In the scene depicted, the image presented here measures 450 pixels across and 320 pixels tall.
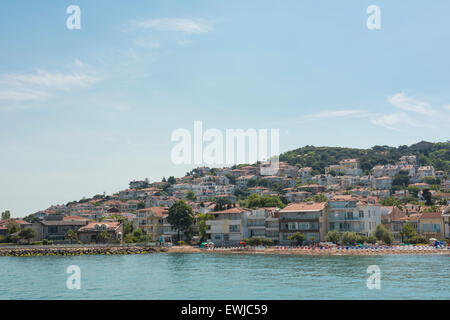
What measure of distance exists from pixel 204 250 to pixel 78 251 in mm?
23098

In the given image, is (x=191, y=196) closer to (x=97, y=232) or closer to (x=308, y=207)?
(x=97, y=232)

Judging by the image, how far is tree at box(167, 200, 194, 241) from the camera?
90.4 meters

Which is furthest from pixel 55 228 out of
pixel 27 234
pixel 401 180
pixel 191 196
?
pixel 401 180

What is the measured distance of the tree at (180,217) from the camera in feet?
297

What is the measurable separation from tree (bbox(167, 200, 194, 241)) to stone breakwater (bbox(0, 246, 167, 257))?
22.1 feet

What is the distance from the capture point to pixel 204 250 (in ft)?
267

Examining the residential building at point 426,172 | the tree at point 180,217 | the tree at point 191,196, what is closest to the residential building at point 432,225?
the tree at point 180,217

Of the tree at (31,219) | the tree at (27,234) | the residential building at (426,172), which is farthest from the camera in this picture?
the residential building at (426,172)

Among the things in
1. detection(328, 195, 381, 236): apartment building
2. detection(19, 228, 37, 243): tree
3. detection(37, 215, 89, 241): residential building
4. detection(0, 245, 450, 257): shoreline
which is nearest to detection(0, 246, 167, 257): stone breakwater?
detection(0, 245, 450, 257): shoreline

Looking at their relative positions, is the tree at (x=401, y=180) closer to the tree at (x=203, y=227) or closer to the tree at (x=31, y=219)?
the tree at (x=203, y=227)
